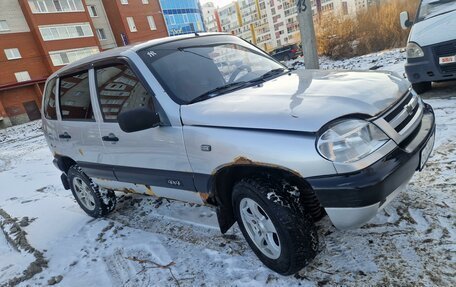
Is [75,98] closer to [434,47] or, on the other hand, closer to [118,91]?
[118,91]

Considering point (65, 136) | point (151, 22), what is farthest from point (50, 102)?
point (151, 22)

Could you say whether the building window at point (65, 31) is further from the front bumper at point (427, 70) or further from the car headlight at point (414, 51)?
the front bumper at point (427, 70)

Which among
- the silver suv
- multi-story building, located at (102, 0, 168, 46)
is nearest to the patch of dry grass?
the silver suv

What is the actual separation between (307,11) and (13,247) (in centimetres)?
656

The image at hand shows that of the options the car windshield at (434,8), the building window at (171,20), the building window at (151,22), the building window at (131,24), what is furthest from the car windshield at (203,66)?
the building window at (171,20)

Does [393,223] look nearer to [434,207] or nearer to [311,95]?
[434,207]

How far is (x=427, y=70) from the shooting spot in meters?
5.49

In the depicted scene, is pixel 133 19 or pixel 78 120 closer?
pixel 78 120

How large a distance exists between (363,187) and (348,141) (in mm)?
281

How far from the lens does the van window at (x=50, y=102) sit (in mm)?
4391

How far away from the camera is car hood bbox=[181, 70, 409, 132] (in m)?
2.13

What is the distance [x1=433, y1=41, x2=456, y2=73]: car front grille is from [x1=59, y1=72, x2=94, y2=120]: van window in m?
5.15

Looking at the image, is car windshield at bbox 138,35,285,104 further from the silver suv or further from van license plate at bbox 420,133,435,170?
van license plate at bbox 420,133,435,170

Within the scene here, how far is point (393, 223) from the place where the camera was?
2.79 metres
